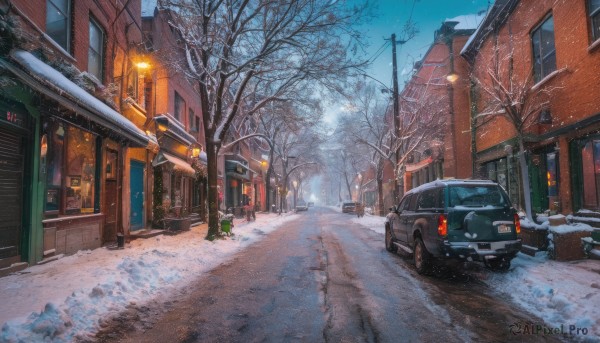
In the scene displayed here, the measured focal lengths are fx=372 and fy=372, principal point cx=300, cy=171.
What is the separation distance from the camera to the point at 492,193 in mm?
7617

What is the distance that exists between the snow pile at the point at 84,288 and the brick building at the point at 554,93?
9955mm

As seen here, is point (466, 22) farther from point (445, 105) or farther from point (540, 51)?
point (540, 51)

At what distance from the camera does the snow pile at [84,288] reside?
4.32m

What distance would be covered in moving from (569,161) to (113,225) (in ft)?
→ 46.2

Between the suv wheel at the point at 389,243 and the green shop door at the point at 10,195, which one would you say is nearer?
the green shop door at the point at 10,195

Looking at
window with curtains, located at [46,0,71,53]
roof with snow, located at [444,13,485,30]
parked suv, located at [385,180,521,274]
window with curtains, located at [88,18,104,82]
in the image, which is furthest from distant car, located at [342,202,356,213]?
window with curtains, located at [46,0,71,53]

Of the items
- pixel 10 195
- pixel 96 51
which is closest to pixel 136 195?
pixel 96 51

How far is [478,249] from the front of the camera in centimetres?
700

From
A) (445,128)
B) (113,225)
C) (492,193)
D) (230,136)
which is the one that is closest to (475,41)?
(445,128)

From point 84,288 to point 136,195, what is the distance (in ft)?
32.3

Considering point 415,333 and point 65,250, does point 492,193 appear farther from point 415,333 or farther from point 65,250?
point 65,250

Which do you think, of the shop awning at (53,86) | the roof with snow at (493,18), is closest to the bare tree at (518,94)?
the roof with snow at (493,18)

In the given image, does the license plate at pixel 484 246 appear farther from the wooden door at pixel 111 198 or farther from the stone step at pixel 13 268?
the wooden door at pixel 111 198

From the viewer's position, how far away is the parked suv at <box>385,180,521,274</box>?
7.05 metres
